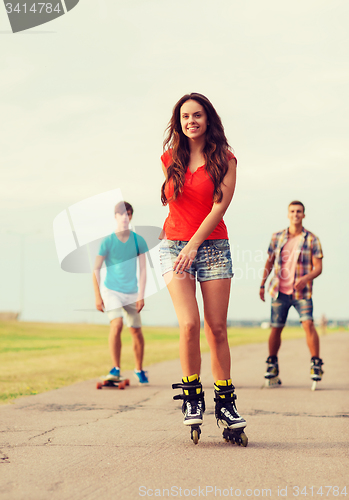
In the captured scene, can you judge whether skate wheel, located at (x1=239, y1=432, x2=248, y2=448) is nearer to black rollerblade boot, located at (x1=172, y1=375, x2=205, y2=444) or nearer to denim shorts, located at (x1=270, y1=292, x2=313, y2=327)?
black rollerblade boot, located at (x1=172, y1=375, x2=205, y2=444)

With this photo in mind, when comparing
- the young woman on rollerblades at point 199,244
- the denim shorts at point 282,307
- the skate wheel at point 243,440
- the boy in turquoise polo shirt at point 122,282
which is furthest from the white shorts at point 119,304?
the skate wheel at point 243,440

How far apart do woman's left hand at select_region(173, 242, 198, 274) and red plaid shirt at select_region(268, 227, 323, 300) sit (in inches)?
151

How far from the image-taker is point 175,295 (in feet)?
12.3

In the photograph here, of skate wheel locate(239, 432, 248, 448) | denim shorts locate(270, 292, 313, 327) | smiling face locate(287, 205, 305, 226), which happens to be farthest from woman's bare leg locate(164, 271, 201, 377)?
smiling face locate(287, 205, 305, 226)

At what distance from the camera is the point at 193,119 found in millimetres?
3889

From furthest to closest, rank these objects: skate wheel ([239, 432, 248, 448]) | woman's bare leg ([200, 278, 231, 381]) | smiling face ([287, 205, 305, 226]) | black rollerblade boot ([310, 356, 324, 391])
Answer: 1. smiling face ([287, 205, 305, 226])
2. black rollerblade boot ([310, 356, 324, 391])
3. woman's bare leg ([200, 278, 231, 381])
4. skate wheel ([239, 432, 248, 448])

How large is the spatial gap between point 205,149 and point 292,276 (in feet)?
12.2

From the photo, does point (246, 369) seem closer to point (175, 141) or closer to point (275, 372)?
point (275, 372)

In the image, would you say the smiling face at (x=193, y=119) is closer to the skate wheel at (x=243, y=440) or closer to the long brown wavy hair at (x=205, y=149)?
the long brown wavy hair at (x=205, y=149)

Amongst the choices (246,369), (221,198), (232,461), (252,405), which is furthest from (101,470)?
(246,369)

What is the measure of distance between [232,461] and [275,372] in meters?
4.09

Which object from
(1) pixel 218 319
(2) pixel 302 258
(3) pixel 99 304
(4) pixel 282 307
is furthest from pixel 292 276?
(1) pixel 218 319

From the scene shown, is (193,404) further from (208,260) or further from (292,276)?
(292,276)

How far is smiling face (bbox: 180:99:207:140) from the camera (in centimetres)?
389
